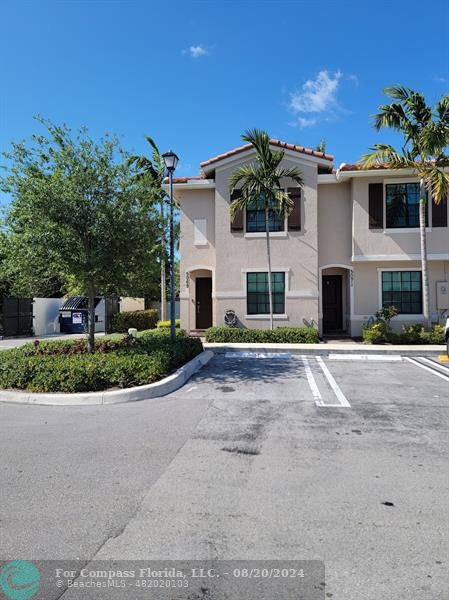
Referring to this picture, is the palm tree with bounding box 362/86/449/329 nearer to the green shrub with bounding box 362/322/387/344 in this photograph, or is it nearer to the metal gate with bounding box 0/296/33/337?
the green shrub with bounding box 362/322/387/344

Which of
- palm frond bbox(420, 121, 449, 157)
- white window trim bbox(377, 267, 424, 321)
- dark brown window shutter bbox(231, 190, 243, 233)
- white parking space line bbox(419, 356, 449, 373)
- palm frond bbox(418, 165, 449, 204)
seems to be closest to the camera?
white parking space line bbox(419, 356, 449, 373)

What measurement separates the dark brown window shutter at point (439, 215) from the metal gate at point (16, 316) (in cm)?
1934

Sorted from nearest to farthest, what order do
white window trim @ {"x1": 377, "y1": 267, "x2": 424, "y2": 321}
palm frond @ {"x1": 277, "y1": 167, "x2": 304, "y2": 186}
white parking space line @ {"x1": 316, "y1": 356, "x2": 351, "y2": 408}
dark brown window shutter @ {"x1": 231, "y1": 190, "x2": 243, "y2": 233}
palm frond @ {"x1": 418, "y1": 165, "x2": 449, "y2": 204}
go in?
white parking space line @ {"x1": 316, "y1": 356, "x2": 351, "y2": 408} < palm frond @ {"x1": 418, "y1": 165, "x2": 449, "y2": 204} < palm frond @ {"x1": 277, "y1": 167, "x2": 304, "y2": 186} < white window trim @ {"x1": 377, "y1": 267, "x2": 424, "y2": 321} < dark brown window shutter @ {"x1": 231, "y1": 190, "x2": 243, "y2": 233}

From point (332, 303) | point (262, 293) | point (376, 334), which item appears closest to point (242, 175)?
point (262, 293)

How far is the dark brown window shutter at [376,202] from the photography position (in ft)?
50.5

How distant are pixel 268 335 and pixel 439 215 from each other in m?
8.11

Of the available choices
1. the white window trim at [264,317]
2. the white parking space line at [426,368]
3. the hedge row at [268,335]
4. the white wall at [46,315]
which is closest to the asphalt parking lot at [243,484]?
the white parking space line at [426,368]

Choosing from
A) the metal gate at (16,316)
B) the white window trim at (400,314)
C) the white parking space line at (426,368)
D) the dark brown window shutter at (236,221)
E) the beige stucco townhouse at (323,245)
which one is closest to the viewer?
the white parking space line at (426,368)

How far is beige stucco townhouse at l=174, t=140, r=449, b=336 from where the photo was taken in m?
15.4

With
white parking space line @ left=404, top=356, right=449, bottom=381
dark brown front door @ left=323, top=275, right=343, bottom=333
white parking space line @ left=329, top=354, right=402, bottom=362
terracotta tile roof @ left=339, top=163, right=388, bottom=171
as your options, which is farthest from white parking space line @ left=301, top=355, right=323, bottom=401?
terracotta tile roof @ left=339, top=163, right=388, bottom=171

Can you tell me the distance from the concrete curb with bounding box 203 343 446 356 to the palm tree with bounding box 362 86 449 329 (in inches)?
123

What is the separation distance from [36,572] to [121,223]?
7240 mm

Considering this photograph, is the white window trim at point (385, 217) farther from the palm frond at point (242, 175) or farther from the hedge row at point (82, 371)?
the hedge row at point (82, 371)

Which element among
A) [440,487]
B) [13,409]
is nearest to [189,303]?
[13,409]
